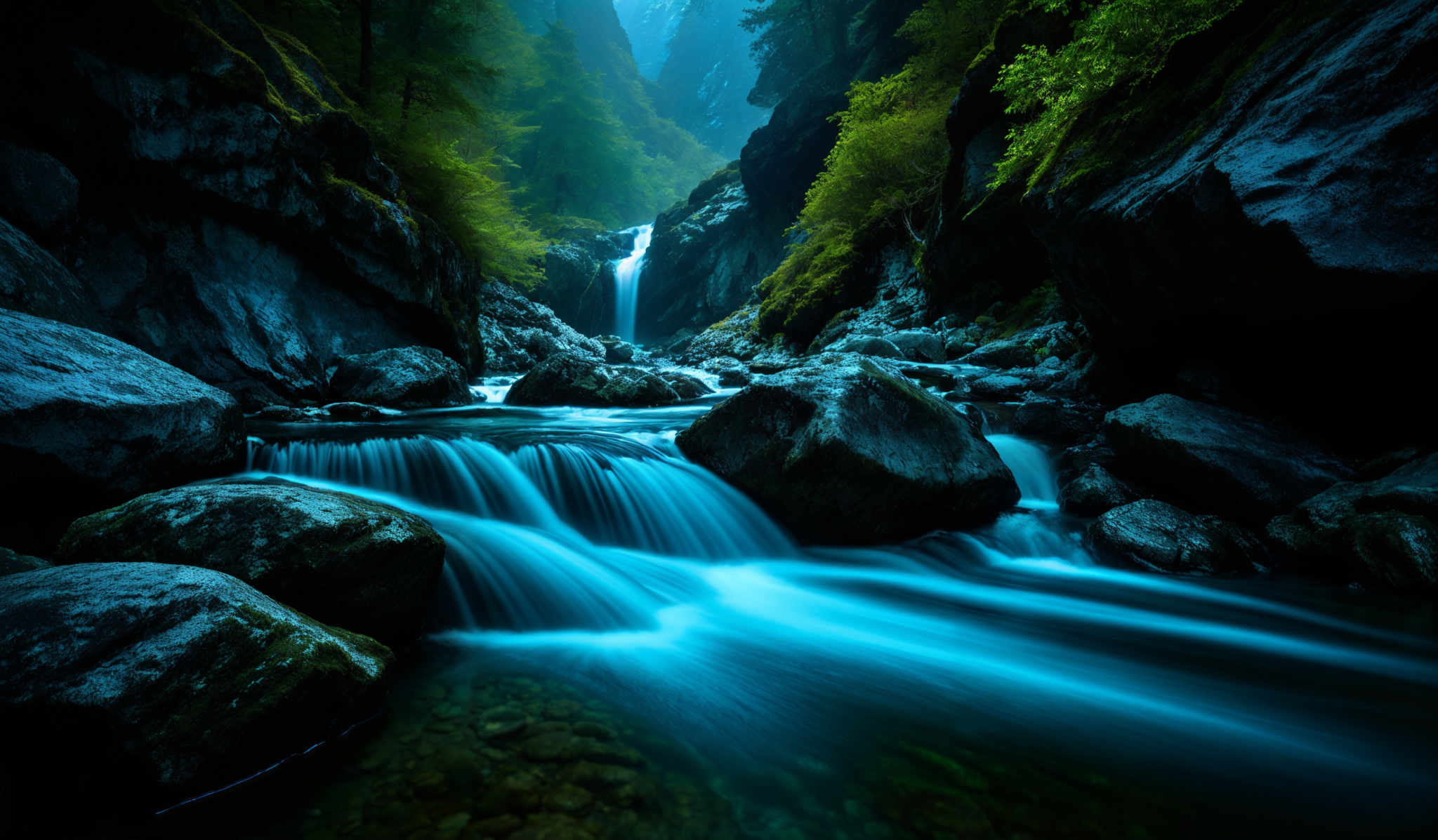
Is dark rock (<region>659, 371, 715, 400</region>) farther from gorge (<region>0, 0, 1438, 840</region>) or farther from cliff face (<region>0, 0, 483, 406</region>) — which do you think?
cliff face (<region>0, 0, 483, 406</region>)

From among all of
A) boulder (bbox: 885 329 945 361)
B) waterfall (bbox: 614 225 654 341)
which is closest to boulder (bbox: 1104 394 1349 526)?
boulder (bbox: 885 329 945 361)

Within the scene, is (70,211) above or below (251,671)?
above

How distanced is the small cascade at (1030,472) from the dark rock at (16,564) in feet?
20.5

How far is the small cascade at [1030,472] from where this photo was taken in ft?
17.4

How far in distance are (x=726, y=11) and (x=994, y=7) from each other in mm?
75684

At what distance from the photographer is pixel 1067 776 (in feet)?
6.14

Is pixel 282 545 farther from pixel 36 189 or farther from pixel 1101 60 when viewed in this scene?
pixel 1101 60

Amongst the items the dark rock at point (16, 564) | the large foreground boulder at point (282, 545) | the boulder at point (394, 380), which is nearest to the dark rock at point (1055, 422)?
the large foreground boulder at point (282, 545)

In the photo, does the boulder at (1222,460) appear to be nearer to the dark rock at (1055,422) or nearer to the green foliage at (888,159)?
the dark rock at (1055,422)

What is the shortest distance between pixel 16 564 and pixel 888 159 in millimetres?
17416

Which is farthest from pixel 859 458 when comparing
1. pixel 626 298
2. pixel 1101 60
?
pixel 626 298

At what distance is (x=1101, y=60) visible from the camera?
560 centimetres

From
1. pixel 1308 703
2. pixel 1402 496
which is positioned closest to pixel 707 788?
pixel 1308 703

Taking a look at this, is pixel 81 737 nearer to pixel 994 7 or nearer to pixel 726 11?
pixel 994 7
